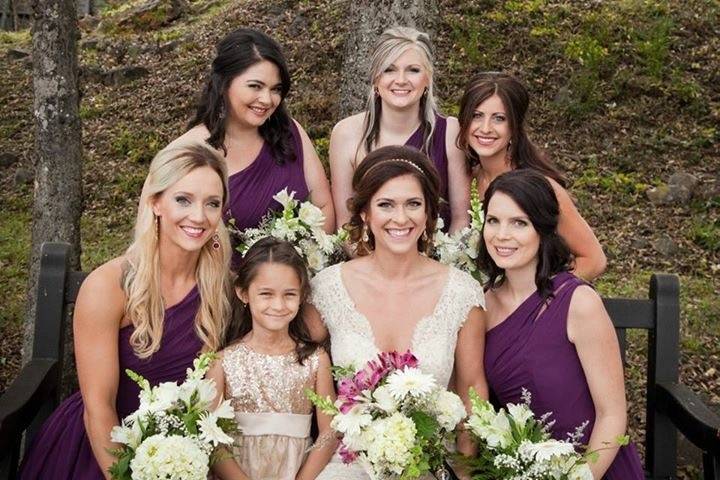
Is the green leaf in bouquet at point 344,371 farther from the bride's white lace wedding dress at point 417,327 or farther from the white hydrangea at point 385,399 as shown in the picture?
the white hydrangea at point 385,399

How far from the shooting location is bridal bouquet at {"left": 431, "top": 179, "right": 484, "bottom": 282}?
14.6 ft

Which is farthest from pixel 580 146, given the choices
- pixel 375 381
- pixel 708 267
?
pixel 375 381

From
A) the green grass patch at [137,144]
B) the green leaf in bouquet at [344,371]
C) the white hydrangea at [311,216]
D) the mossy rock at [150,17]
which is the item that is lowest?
the green leaf in bouquet at [344,371]

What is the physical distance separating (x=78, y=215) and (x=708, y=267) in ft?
16.9

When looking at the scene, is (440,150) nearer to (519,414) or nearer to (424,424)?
(519,414)

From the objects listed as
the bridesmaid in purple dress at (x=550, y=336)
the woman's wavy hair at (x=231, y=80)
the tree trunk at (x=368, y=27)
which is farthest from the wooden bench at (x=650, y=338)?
the tree trunk at (x=368, y=27)

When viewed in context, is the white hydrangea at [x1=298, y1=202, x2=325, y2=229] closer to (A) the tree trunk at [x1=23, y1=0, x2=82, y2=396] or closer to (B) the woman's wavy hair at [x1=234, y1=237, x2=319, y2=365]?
(B) the woman's wavy hair at [x1=234, y1=237, x2=319, y2=365]

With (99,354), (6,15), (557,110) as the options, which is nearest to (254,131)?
(99,354)

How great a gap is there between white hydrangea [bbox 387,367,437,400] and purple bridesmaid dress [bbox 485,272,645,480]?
667 mm

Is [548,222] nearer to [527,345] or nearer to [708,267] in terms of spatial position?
[527,345]

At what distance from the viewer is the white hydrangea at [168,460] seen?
3439mm

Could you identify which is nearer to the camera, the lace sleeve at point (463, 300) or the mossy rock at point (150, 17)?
the lace sleeve at point (463, 300)

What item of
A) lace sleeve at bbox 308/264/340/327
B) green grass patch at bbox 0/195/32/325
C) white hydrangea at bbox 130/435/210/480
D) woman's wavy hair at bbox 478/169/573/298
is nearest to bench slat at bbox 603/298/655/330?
woman's wavy hair at bbox 478/169/573/298

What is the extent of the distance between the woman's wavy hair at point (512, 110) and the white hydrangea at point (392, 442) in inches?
72.5
